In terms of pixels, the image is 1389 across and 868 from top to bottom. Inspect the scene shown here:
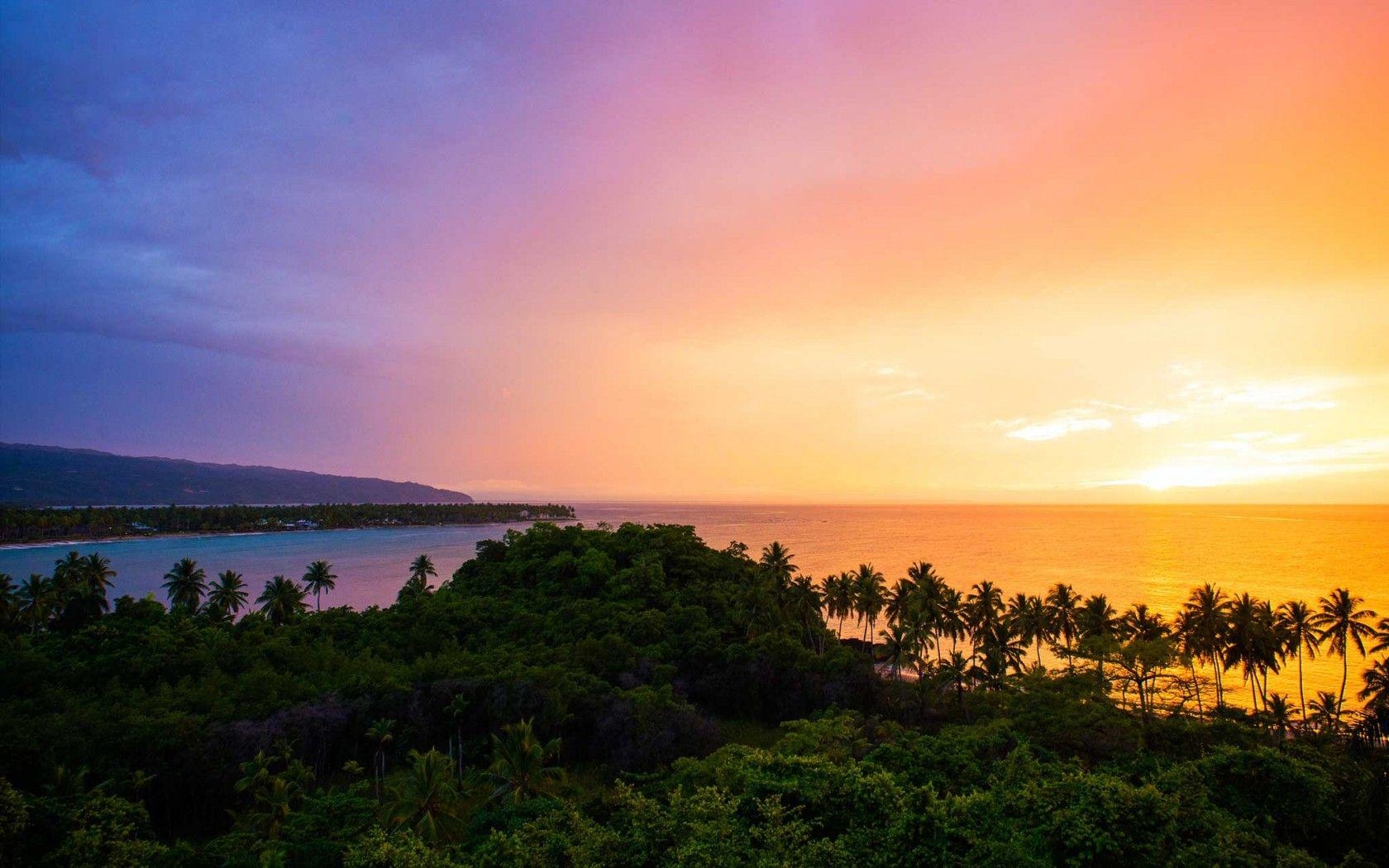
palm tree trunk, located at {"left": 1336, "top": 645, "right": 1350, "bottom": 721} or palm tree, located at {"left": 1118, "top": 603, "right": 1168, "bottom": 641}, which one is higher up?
palm tree, located at {"left": 1118, "top": 603, "right": 1168, "bottom": 641}

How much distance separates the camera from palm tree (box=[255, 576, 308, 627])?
56.4 meters

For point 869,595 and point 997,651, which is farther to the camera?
point 869,595

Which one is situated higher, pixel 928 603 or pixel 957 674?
pixel 928 603

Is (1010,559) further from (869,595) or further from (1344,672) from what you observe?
(869,595)

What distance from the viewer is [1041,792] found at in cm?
1762

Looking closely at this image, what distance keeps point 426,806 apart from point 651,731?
13336 mm

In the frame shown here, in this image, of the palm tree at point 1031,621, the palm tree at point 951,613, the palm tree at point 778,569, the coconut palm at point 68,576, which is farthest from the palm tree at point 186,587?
the palm tree at point 1031,621

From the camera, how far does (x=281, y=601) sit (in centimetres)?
5700

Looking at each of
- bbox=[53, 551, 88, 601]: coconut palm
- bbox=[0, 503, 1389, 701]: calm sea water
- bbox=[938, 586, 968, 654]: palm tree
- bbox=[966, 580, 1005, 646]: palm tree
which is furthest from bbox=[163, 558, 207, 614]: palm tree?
bbox=[966, 580, 1005, 646]: palm tree

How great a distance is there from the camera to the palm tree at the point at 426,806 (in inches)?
939

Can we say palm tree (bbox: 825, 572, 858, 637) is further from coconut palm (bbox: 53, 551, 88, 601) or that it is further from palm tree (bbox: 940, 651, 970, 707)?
coconut palm (bbox: 53, 551, 88, 601)

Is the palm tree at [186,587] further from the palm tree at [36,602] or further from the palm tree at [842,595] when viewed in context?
the palm tree at [842,595]

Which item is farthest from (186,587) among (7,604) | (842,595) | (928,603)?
(928,603)

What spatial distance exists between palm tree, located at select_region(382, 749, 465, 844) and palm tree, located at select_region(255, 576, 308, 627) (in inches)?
1571
